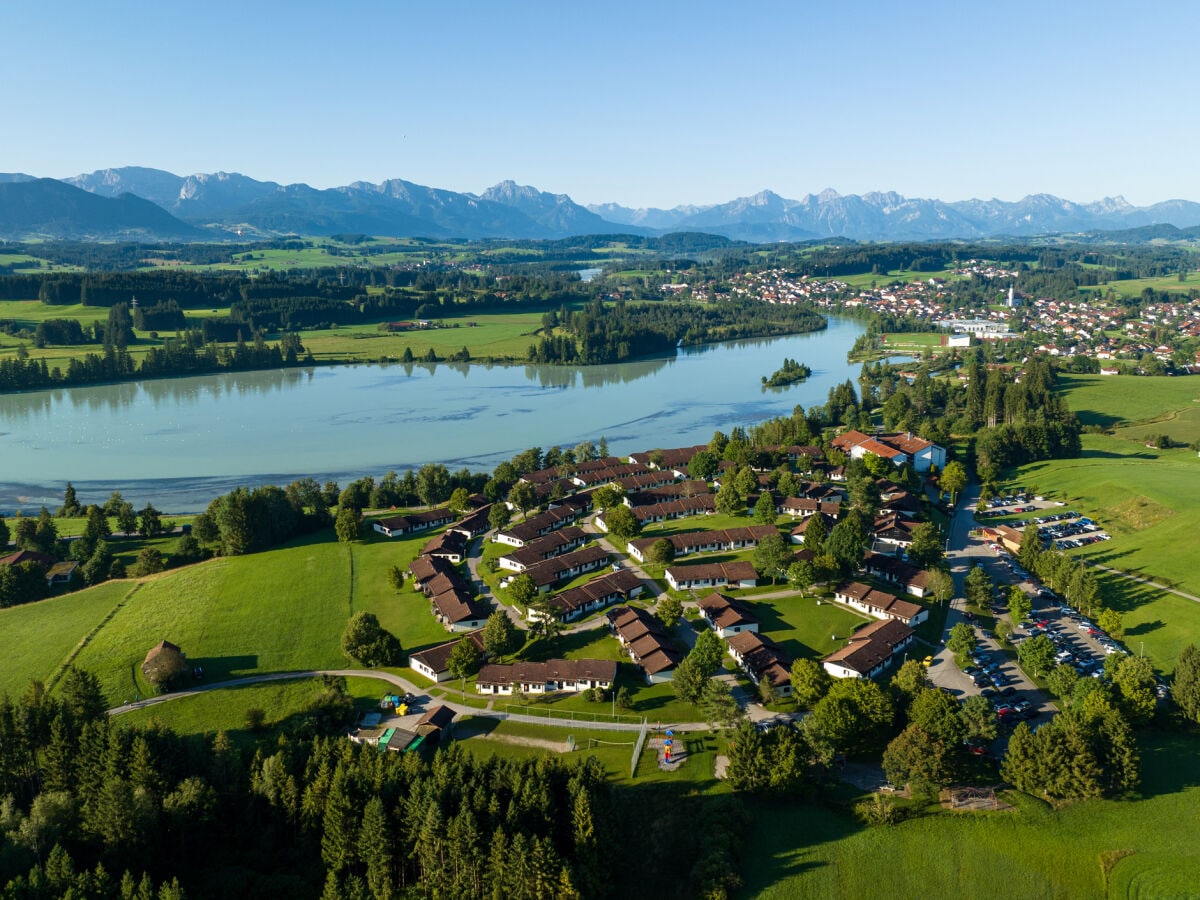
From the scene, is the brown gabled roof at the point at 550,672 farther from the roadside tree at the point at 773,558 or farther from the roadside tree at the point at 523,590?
the roadside tree at the point at 773,558

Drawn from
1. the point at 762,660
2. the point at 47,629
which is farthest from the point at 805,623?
the point at 47,629

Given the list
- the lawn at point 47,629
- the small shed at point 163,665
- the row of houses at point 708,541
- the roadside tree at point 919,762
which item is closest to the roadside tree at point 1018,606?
the row of houses at point 708,541

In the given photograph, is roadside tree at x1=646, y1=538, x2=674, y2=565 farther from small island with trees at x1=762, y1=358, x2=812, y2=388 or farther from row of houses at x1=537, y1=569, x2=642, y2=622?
small island with trees at x1=762, y1=358, x2=812, y2=388

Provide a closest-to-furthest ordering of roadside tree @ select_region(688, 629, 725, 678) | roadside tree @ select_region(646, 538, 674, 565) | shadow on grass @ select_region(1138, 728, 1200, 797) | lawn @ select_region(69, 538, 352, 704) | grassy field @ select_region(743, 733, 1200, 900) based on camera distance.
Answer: grassy field @ select_region(743, 733, 1200, 900), shadow on grass @ select_region(1138, 728, 1200, 797), roadside tree @ select_region(688, 629, 725, 678), lawn @ select_region(69, 538, 352, 704), roadside tree @ select_region(646, 538, 674, 565)

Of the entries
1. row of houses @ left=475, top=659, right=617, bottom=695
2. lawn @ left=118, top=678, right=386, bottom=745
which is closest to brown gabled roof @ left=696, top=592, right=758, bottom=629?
row of houses @ left=475, top=659, right=617, bottom=695

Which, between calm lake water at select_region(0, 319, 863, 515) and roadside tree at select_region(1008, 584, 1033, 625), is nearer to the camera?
roadside tree at select_region(1008, 584, 1033, 625)

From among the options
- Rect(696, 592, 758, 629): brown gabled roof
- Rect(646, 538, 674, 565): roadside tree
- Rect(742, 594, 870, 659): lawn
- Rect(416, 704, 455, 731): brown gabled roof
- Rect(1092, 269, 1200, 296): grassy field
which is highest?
Rect(1092, 269, 1200, 296): grassy field
